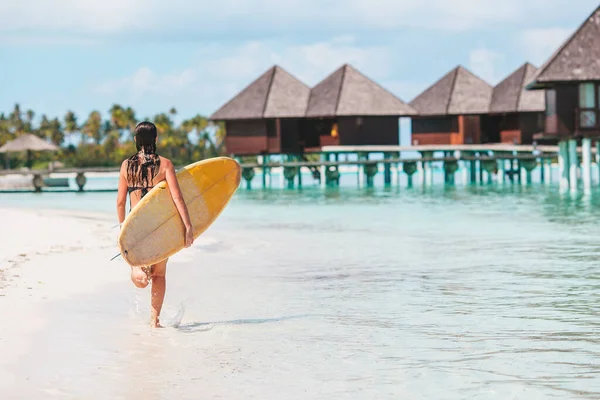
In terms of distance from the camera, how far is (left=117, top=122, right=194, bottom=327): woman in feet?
26.0

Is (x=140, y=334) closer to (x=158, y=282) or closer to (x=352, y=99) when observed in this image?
(x=158, y=282)

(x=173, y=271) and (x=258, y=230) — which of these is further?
(x=258, y=230)

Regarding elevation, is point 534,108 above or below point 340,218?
above

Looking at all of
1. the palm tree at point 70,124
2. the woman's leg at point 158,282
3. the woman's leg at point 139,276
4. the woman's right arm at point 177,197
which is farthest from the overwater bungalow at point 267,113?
the palm tree at point 70,124

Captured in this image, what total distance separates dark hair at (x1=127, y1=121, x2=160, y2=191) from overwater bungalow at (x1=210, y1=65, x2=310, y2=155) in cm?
4032

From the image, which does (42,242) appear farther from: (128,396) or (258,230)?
(128,396)

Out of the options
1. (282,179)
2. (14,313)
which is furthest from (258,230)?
(282,179)

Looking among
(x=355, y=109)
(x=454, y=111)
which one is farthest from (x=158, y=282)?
(x=454, y=111)

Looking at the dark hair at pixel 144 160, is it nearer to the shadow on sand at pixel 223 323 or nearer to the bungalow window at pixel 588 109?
the shadow on sand at pixel 223 323

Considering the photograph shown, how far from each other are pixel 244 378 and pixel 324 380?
508mm

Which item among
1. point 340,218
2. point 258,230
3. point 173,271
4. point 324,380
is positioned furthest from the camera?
point 340,218

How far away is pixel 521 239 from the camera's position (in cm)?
1830

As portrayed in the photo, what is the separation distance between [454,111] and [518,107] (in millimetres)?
3411

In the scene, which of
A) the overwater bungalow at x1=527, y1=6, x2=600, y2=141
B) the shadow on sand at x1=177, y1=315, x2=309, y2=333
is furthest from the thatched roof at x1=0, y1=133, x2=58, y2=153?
the shadow on sand at x1=177, y1=315, x2=309, y2=333
